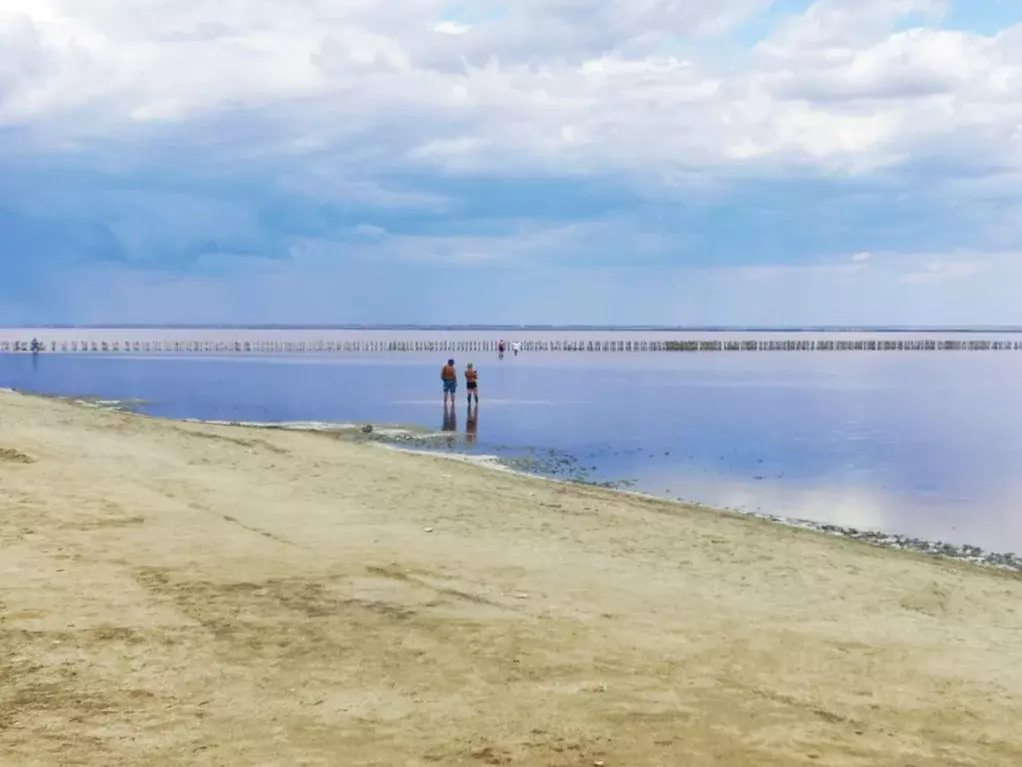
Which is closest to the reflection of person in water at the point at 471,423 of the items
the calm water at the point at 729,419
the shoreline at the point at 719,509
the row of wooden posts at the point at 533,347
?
the calm water at the point at 729,419

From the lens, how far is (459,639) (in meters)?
9.10

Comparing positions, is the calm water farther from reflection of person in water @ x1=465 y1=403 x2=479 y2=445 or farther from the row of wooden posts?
the row of wooden posts

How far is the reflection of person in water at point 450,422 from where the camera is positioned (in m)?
36.4

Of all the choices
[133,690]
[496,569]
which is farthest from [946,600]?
[133,690]

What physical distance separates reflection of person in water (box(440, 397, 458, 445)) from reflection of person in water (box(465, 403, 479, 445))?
49 cm

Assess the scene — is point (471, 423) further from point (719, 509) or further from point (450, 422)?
point (719, 509)

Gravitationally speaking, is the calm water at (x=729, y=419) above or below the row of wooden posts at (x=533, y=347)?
below

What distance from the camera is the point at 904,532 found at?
68.0ft

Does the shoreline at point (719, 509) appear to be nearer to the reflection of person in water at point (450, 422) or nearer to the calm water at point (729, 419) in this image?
the reflection of person in water at point (450, 422)

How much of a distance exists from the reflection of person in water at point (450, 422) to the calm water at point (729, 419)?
1.14ft

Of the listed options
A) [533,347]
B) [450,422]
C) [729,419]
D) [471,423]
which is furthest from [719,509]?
[533,347]

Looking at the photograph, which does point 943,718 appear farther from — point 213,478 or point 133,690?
point 213,478

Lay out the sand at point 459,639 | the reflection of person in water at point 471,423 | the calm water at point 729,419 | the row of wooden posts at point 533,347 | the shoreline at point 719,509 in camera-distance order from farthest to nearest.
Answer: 1. the row of wooden posts at point 533,347
2. the reflection of person in water at point 471,423
3. the calm water at point 729,419
4. the shoreline at point 719,509
5. the sand at point 459,639

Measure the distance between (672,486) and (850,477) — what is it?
6162mm
